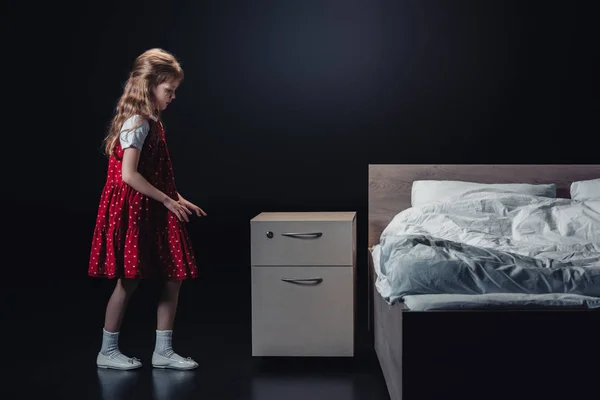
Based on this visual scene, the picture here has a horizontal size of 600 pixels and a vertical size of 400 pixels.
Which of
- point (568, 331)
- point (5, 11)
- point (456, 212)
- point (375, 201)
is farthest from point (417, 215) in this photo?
point (5, 11)

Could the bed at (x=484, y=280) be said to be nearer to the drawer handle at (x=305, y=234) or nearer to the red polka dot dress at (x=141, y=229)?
the drawer handle at (x=305, y=234)

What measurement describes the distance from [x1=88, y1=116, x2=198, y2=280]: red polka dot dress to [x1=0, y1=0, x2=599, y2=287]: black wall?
1273 mm

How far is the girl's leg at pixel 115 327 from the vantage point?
2812 mm

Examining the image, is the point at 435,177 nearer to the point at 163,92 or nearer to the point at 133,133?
the point at 163,92

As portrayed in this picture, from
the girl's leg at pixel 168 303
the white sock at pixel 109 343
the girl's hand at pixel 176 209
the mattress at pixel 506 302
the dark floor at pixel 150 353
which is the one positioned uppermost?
the girl's hand at pixel 176 209

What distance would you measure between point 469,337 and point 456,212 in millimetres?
1325

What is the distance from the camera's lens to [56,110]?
4188mm

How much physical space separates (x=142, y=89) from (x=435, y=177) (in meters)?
1.52

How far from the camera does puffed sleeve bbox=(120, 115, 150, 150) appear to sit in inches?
106

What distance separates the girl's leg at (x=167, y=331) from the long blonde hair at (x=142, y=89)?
0.53 meters

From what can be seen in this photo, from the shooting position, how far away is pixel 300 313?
2.96 metres

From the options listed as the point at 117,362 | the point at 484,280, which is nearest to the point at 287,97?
the point at 117,362

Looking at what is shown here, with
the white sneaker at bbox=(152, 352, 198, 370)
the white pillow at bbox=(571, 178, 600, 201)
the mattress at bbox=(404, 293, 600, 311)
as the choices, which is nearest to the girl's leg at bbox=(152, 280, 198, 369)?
the white sneaker at bbox=(152, 352, 198, 370)

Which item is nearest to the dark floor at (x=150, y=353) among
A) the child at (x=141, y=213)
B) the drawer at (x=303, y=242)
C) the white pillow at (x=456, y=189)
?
the child at (x=141, y=213)
